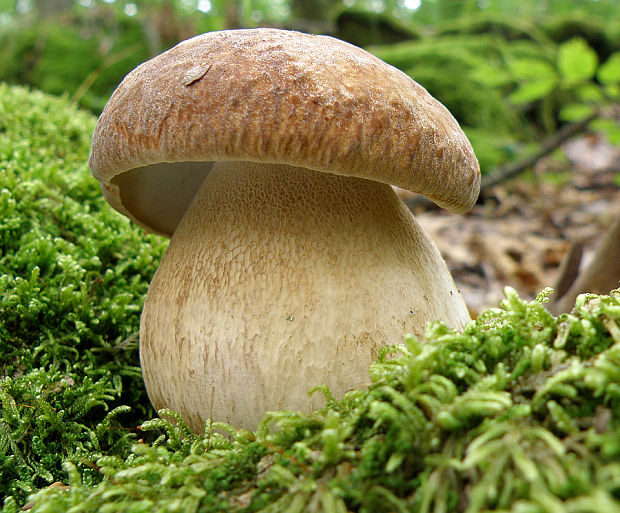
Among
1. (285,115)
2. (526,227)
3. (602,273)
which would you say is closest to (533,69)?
(602,273)

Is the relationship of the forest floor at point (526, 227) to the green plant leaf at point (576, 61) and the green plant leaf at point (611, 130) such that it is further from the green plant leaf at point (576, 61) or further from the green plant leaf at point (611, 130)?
the green plant leaf at point (576, 61)

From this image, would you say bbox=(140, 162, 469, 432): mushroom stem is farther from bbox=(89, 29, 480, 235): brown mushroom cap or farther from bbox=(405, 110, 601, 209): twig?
bbox=(405, 110, 601, 209): twig

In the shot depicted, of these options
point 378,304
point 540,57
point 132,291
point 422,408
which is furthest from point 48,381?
point 540,57

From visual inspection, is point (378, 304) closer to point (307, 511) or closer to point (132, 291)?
point (307, 511)

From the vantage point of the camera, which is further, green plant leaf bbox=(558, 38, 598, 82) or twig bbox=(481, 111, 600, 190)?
twig bbox=(481, 111, 600, 190)

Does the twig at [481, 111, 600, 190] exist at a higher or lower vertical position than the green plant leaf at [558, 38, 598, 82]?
lower

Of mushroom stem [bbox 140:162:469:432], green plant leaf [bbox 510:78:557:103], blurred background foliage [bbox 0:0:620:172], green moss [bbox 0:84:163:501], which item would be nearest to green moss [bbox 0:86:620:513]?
green moss [bbox 0:84:163:501]

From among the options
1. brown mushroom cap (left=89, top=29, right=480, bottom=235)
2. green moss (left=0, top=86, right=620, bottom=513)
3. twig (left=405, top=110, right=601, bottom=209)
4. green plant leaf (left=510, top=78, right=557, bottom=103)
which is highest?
green plant leaf (left=510, top=78, right=557, bottom=103)

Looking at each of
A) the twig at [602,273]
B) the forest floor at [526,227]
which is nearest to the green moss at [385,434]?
the twig at [602,273]

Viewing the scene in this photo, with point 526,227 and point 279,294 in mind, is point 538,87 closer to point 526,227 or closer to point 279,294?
point 526,227
